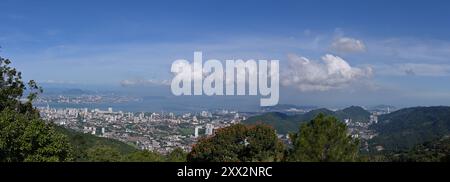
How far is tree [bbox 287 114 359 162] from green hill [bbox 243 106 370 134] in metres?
84.1

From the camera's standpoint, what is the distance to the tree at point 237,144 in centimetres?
3094

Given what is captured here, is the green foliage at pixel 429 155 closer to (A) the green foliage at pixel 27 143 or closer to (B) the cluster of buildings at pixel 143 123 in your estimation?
(A) the green foliage at pixel 27 143

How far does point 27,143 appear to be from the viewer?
20188 mm

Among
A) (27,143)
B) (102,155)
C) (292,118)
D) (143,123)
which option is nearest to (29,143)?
(27,143)

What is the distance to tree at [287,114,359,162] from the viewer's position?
15.4m

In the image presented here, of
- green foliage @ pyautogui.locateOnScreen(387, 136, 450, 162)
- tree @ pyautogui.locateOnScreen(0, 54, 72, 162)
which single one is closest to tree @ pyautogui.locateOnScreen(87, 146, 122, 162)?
tree @ pyautogui.locateOnScreen(0, 54, 72, 162)

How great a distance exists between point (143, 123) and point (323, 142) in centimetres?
12053

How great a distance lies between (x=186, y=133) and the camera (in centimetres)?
11331

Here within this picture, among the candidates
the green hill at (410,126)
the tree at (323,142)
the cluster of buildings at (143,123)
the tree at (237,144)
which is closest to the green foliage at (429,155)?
the tree at (323,142)

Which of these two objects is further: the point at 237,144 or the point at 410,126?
the point at 410,126

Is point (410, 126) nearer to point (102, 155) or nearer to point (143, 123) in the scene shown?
point (143, 123)
